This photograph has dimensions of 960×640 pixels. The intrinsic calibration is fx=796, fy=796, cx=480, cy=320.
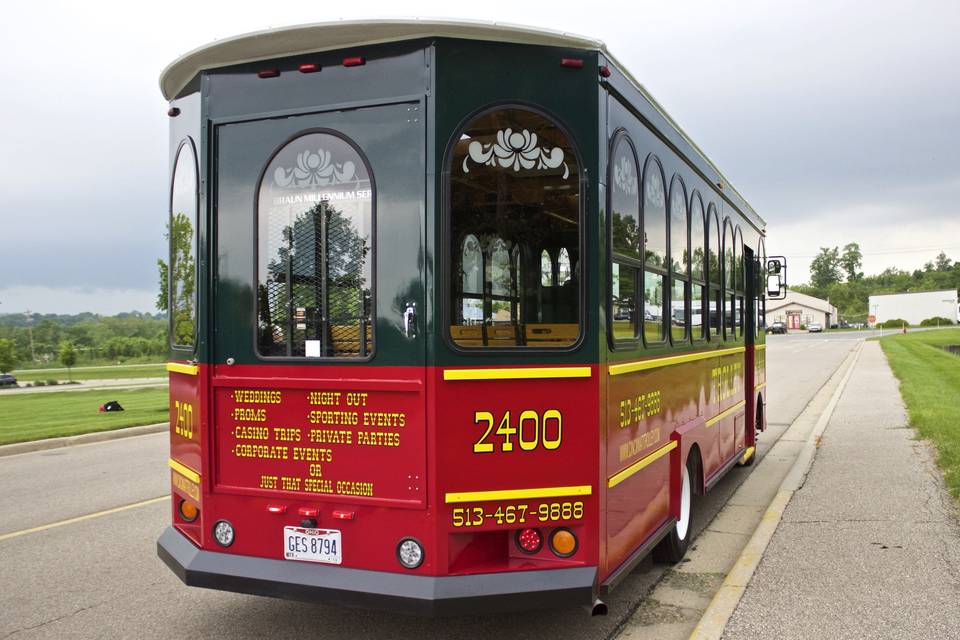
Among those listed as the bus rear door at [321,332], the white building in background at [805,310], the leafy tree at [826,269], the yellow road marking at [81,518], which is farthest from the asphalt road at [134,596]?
the leafy tree at [826,269]

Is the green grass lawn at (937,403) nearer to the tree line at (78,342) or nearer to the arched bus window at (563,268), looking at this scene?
the arched bus window at (563,268)

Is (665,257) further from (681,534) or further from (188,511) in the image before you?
(188,511)

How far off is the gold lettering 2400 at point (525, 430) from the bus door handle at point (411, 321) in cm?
49

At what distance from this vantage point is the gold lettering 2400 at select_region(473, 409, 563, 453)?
383cm

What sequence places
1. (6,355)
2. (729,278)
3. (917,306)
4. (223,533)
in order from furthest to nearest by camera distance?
(917,306) < (6,355) < (729,278) < (223,533)

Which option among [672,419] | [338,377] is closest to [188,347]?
[338,377]

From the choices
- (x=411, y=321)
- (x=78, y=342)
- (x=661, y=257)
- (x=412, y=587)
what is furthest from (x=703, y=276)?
(x=78, y=342)

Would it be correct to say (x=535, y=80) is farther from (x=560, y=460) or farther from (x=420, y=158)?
(x=560, y=460)

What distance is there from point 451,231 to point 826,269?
18103 cm

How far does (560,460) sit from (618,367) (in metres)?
0.67

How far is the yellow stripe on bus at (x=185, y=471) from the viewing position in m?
4.36

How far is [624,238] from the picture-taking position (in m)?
4.52

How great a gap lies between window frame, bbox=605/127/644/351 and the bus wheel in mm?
1639

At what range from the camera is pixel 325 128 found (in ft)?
13.2
